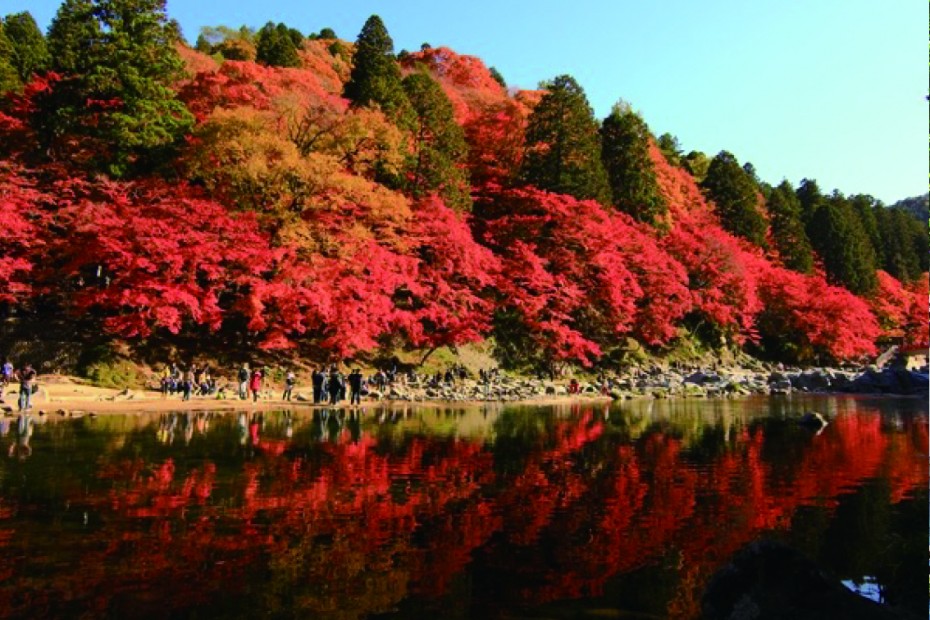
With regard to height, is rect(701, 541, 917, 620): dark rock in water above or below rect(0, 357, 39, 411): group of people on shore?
below

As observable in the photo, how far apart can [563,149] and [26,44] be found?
3507 centimetres

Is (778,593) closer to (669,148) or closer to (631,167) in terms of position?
(631,167)

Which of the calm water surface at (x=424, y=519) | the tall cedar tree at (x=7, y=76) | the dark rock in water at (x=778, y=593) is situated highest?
the tall cedar tree at (x=7, y=76)

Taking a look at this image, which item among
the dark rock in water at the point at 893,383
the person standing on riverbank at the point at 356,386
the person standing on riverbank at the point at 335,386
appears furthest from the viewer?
the dark rock in water at the point at 893,383

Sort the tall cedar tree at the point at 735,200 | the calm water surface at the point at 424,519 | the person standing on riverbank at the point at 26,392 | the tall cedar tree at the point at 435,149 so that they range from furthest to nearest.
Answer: the tall cedar tree at the point at 735,200 → the tall cedar tree at the point at 435,149 → the person standing on riverbank at the point at 26,392 → the calm water surface at the point at 424,519

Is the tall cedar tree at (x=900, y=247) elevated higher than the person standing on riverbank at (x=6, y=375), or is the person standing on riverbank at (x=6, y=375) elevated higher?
Result: the tall cedar tree at (x=900, y=247)

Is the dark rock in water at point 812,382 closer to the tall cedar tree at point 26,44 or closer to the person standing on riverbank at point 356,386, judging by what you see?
the person standing on riverbank at point 356,386

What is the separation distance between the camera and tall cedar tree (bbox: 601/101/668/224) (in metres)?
49.7

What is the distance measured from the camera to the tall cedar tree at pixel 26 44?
1598 inches

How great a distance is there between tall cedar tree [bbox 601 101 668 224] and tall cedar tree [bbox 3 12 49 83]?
119 ft

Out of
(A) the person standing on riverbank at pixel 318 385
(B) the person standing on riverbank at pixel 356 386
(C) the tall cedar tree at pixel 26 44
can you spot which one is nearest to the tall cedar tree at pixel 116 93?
A: (C) the tall cedar tree at pixel 26 44

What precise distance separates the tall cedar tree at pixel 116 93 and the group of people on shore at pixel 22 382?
987cm

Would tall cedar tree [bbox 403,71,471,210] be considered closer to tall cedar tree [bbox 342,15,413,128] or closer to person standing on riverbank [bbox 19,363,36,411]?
tall cedar tree [bbox 342,15,413,128]

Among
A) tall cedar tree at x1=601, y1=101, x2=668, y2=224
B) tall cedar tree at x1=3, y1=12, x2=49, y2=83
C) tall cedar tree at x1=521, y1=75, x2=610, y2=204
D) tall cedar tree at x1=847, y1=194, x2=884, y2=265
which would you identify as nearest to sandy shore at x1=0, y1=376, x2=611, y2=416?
tall cedar tree at x1=521, y1=75, x2=610, y2=204
